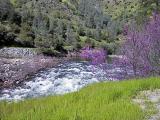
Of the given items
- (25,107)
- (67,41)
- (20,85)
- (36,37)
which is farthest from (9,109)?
(67,41)

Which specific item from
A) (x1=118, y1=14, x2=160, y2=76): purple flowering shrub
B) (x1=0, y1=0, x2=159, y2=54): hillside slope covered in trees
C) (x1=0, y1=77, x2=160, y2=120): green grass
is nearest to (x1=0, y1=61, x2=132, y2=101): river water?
(x1=118, y1=14, x2=160, y2=76): purple flowering shrub

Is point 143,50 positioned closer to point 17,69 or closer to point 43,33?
point 17,69

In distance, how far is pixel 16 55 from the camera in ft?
273

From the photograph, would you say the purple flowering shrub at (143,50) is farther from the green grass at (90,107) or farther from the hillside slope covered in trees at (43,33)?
the hillside slope covered in trees at (43,33)

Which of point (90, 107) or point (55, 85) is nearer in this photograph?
point (90, 107)

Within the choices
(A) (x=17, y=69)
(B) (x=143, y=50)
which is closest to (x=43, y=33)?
(A) (x=17, y=69)

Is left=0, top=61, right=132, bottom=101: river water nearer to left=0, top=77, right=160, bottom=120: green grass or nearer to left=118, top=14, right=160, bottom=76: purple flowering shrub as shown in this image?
left=118, top=14, right=160, bottom=76: purple flowering shrub

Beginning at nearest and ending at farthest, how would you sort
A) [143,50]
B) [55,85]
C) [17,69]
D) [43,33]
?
[143,50] < [55,85] < [17,69] < [43,33]

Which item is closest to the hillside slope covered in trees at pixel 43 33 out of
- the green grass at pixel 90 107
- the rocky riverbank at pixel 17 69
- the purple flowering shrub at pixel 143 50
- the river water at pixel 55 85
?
the rocky riverbank at pixel 17 69

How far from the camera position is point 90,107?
8.62 m

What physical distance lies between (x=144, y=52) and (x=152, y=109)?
13.8 meters

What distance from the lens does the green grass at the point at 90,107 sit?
313 inches

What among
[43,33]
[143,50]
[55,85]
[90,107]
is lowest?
[55,85]

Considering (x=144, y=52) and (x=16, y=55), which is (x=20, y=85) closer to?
(x=144, y=52)
